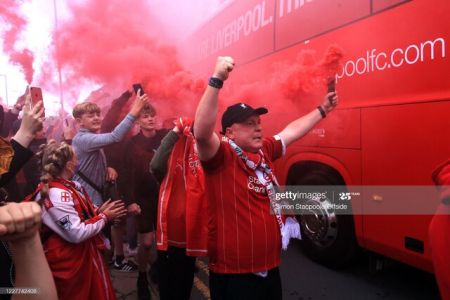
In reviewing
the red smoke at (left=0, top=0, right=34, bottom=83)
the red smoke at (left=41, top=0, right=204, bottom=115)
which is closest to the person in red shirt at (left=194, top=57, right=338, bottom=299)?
the red smoke at (left=41, top=0, right=204, bottom=115)

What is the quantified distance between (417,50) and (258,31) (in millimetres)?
2311

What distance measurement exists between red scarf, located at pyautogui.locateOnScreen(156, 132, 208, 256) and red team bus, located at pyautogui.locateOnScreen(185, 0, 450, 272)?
168 centimetres

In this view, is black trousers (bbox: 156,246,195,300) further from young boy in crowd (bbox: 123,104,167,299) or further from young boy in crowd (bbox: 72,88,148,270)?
young boy in crowd (bbox: 72,88,148,270)

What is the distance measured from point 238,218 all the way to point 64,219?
1.11m

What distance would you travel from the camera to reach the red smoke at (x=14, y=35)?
164 inches

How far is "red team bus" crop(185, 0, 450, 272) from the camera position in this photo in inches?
109

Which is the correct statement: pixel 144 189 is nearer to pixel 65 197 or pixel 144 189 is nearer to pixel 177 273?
pixel 177 273

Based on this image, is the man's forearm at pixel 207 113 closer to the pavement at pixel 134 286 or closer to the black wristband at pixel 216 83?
the black wristband at pixel 216 83

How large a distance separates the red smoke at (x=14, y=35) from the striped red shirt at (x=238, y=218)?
3598 millimetres

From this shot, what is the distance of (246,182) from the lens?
2135 mm

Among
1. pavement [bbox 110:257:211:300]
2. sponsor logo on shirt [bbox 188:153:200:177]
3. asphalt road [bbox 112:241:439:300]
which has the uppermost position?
sponsor logo on shirt [bbox 188:153:200:177]

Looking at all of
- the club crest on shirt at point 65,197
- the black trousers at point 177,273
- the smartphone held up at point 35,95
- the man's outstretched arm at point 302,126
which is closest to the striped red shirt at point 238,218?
the man's outstretched arm at point 302,126

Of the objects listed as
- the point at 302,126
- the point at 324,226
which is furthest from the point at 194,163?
the point at 324,226

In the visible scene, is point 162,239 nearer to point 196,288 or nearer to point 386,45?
point 196,288
